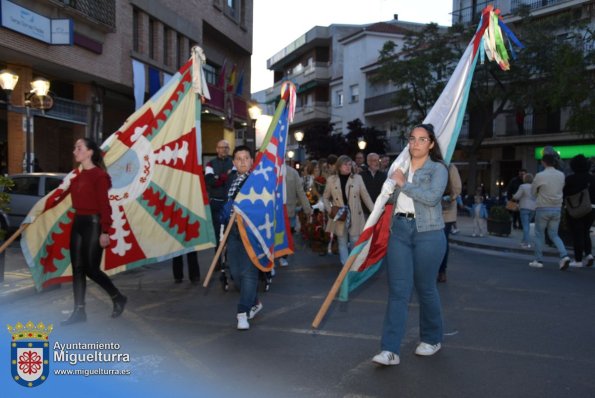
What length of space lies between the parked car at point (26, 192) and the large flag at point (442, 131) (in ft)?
33.2

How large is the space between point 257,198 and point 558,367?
3.02 meters

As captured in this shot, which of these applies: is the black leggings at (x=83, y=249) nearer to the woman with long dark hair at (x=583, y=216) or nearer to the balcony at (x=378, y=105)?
the woman with long dark hair at (x=583, y=216)

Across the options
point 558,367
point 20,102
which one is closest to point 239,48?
point 20,102

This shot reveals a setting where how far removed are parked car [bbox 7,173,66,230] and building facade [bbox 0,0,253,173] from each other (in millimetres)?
2242

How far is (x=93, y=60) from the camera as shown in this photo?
19.1m

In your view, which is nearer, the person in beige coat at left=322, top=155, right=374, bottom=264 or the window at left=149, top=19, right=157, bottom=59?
the person in beige coat at left=322, top=155, right=374, bottom=264

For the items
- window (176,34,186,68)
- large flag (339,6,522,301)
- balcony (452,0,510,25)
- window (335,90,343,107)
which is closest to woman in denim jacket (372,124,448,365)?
large flag (339,6,522,301)

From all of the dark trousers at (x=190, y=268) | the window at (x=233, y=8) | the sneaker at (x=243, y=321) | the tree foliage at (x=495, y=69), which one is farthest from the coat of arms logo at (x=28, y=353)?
the window at (x=233, y=8)

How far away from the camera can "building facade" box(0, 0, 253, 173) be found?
16.9 meters

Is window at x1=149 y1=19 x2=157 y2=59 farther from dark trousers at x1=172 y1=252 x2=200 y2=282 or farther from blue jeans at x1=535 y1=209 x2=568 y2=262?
blue jeans at x1=535 y1=209 x2=568 y2=262

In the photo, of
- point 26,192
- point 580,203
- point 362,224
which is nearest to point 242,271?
point 362,224

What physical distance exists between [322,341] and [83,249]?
2387 mm

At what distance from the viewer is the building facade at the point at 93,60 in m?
16.9

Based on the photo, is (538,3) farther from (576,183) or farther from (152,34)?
(576,183)
